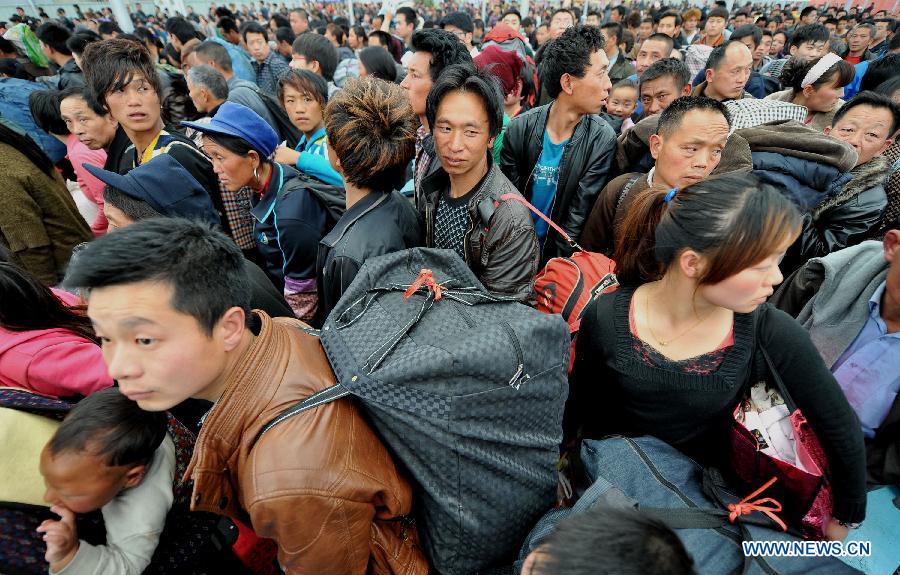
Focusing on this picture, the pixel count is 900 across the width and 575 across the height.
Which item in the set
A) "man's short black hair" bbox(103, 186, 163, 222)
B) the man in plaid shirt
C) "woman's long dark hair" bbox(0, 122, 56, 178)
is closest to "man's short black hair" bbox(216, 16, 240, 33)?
the man in plaid shirt

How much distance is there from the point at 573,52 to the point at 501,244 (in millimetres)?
1879

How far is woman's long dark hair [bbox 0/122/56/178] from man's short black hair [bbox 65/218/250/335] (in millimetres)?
2676

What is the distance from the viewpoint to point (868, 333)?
Answer: 72.3 inches

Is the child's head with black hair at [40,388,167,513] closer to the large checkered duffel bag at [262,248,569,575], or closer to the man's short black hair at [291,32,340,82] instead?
the large checkered duffel bag at [262,248,569,575]

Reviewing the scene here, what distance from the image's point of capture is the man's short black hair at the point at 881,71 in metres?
4.99

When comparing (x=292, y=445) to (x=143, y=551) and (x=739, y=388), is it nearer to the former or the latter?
(x=143, y=551)

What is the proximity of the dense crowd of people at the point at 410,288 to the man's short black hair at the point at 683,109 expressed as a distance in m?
0.02

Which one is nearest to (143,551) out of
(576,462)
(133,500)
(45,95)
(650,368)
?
(133,500)

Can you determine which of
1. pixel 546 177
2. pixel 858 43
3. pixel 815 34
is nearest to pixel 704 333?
pixel 546 177

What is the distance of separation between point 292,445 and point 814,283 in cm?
246

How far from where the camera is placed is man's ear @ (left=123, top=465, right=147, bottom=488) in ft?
4.66

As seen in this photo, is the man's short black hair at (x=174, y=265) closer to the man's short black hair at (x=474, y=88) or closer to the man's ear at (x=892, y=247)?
the man's short black hair at (x=474, y=88)

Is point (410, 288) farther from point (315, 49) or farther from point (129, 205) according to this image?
point (315, 49)

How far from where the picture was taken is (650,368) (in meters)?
1.55
